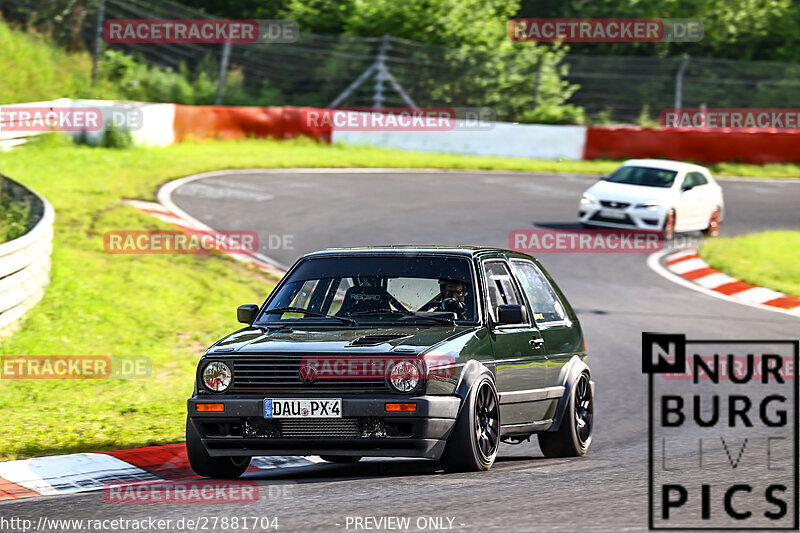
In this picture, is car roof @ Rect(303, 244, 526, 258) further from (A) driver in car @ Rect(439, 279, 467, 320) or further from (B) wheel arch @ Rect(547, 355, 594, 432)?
(B) wheel arch @ Rect(547, 355, 594, 432)

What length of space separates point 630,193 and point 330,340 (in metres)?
14.8

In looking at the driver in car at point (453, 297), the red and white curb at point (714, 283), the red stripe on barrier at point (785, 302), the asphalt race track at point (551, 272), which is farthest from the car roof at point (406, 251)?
the red stripe on barrier at point (785, 302)

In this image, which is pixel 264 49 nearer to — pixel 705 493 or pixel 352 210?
pixel 352 210

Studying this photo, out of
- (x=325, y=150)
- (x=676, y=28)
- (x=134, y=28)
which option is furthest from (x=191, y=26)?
(x=676, y=28)

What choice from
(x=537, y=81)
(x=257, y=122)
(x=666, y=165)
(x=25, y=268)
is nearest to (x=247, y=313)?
(x=25, y=268)

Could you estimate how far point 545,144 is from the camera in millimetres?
31844

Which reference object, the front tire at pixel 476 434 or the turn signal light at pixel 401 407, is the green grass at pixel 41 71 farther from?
the turn signal light at pixel 401 407

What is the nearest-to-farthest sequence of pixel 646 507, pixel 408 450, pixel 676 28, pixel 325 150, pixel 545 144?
pixel 646 507
pixel 408 450
pixel 325 150
pixel 545 144
pixel 676 28

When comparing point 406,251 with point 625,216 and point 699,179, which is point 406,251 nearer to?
point 625,216

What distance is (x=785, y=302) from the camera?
55.3 feet

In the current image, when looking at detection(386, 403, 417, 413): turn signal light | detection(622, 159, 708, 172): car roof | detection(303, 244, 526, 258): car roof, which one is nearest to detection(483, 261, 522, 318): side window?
detection(303, 244, 526, 258): car roof

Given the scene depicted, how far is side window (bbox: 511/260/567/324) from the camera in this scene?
904 cm

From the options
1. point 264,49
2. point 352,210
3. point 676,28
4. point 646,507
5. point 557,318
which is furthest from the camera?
point 676,28

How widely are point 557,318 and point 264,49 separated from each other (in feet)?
86.2
